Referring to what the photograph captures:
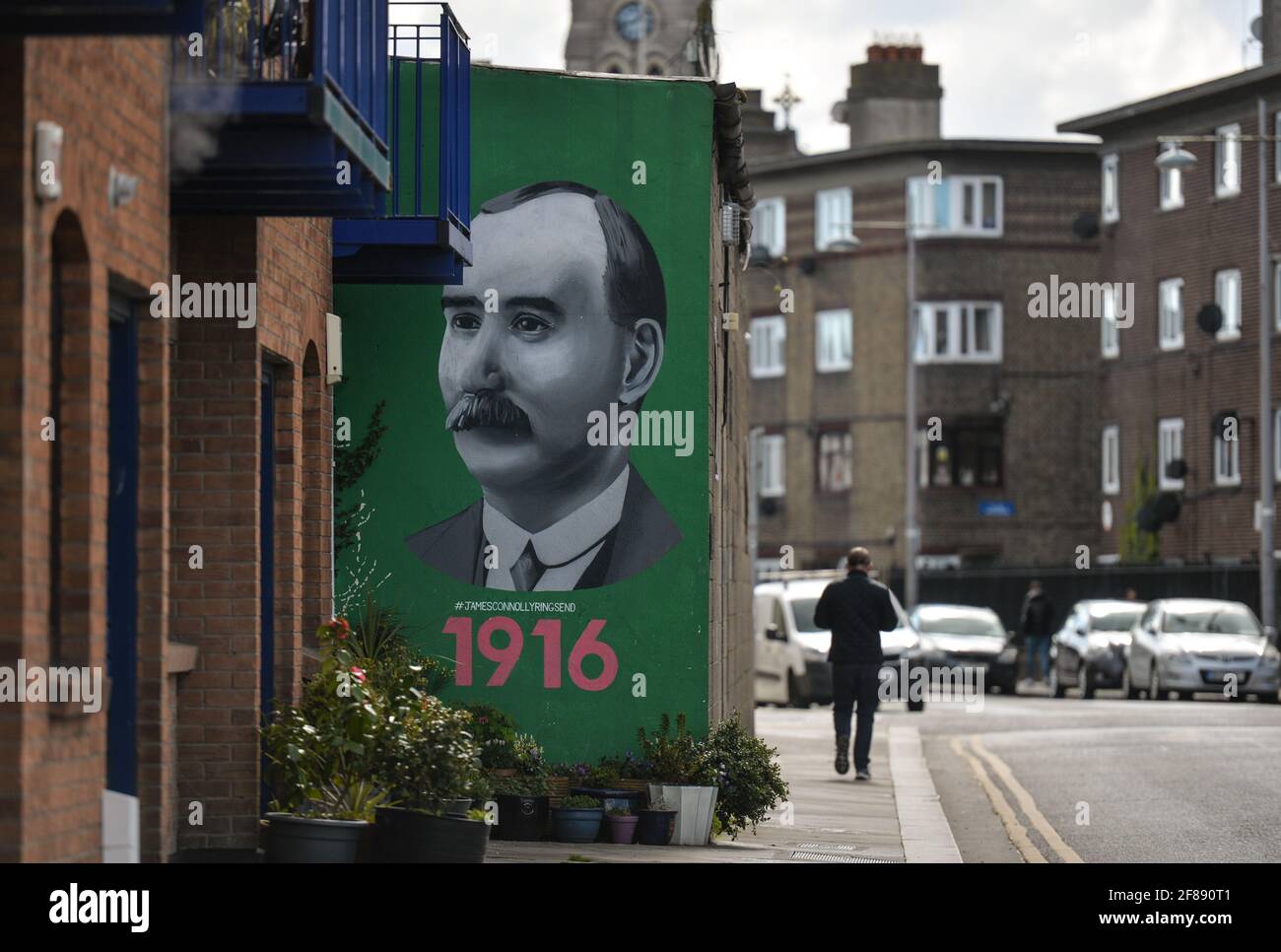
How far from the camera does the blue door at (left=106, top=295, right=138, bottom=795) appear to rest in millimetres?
9773

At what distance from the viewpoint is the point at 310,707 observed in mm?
12016

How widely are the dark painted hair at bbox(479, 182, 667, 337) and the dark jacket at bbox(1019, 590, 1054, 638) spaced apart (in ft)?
97.2

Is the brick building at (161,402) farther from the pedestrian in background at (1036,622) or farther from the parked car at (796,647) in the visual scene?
the pedestrian in background at (1036,622)

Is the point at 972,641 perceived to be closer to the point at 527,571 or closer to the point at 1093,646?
the point at 1093,646

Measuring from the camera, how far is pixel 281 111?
31.3ft

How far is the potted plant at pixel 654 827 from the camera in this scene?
1390 centimetres

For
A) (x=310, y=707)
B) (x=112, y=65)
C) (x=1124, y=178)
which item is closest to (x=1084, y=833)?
(x=310, y=707)

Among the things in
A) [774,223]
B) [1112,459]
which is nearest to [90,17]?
[1112,459]

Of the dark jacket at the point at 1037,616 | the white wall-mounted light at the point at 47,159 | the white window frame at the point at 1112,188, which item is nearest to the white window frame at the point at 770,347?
the white window frame at the point at 1112,188

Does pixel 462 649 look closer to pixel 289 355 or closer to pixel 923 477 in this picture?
pixel 289 355

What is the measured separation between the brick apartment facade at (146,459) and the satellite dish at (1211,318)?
3940 cm

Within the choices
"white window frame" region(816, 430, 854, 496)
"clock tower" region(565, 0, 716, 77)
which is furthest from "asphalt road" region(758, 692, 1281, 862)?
"clock tower" region(565, 0, 716, 77)

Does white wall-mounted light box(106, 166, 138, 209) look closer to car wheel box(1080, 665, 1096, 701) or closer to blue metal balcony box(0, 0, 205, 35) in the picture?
blue metal balcony box(0, 0, 205, 35)
